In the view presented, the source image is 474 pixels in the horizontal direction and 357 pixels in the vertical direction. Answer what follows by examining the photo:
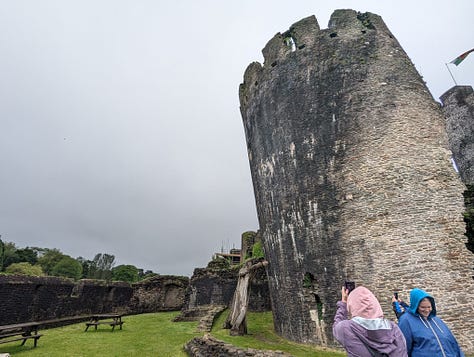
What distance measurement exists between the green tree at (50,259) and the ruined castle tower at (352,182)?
54073 millimetres

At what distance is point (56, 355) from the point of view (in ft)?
25.5

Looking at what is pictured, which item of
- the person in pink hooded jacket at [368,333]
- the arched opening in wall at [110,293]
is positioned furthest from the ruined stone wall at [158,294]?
the person in pink hooded jacket at [368,333]

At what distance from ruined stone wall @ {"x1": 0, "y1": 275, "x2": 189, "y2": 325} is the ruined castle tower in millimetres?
10381

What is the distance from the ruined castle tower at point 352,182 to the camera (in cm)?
815

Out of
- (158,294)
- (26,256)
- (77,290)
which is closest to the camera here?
(77,290)

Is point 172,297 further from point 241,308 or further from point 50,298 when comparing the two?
point 241,308

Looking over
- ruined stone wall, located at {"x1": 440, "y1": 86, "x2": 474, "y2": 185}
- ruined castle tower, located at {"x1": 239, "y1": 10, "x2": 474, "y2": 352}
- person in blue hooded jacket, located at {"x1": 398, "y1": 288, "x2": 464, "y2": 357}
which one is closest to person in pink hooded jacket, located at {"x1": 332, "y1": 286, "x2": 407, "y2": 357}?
person in blue hooded jacket, located at {"x1": 398, "y1": 288, "x2": 464, "y2": 357}

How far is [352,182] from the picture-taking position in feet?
30.7

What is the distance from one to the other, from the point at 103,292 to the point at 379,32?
1987 cm

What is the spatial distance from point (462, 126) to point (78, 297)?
69.2 ft

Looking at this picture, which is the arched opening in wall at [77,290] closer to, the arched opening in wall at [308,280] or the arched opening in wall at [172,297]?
the arched opening in wall at [172,297]

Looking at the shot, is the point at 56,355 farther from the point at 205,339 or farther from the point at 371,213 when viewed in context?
the point at 371,213

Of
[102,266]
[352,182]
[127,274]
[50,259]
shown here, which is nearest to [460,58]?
[352,182]

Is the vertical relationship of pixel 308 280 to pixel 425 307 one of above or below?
above
